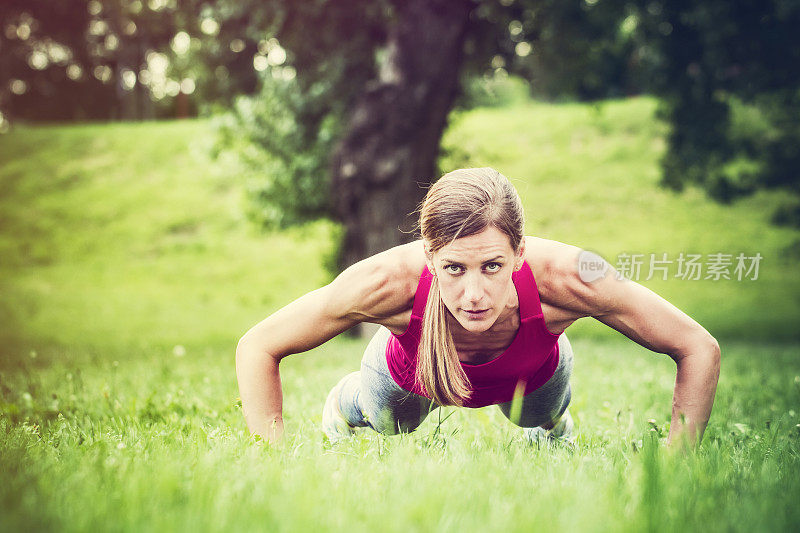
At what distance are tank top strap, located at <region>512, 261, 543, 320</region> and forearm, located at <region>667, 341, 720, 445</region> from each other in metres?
0.80

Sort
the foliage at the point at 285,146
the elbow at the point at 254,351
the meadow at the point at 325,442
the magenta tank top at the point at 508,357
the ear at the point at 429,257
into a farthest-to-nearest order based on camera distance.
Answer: the foliage at the point at 285,146, the elbow at the point at 254,351, the magenta tank top at the point at 508,357, the ear at the point at 429,257, the meadow at the point at 325,442

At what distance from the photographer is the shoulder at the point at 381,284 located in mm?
3092

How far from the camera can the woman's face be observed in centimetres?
283

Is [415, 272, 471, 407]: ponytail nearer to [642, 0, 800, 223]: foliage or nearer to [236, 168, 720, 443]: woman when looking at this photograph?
[236, 168, 720, 443]: woman

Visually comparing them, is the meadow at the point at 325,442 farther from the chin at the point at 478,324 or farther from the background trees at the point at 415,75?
the background trees at the point at 415,75

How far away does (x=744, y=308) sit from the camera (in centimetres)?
1797

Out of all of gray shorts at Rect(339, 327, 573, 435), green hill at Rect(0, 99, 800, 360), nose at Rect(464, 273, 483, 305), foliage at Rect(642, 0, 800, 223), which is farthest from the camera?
green hill at Rect(0, 99, 800, 360)

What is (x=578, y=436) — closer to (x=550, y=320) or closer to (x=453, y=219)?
(x=550, y=320)

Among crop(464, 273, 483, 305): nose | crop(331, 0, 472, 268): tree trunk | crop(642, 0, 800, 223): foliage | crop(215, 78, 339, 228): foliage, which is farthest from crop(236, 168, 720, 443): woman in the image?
crop(215, 78, 339, 228): foliage

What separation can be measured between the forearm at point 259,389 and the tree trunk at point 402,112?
307 inches

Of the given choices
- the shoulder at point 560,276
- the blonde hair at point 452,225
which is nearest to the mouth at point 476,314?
the blonde hair at point 452,225

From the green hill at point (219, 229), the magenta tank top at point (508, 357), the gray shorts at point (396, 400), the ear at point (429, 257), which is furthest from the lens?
the green hill at point (219, 229)

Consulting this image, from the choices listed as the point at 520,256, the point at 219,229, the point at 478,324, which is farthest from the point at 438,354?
the point at 219,229

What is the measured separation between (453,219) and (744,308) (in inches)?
697
